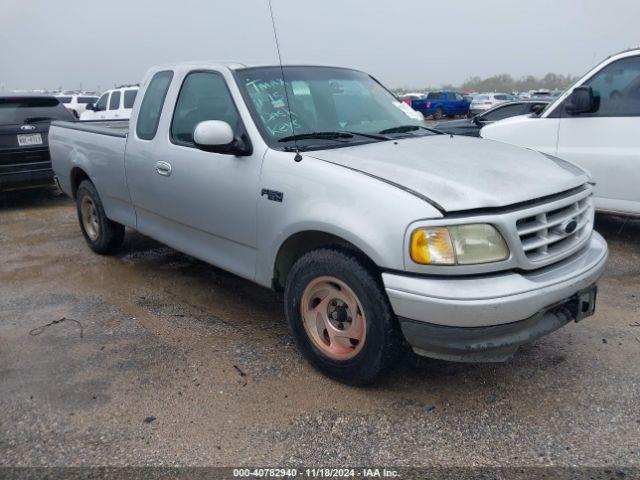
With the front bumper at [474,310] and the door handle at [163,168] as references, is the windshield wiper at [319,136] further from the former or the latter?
the front bumper at [474,310]

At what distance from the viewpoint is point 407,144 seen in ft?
11.7

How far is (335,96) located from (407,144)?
30.5 inches

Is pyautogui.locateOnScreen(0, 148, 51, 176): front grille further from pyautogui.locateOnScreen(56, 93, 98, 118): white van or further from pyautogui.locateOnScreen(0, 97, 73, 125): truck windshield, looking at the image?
pyautogui.locateOnScreen(56, 93, 98, 118): white van

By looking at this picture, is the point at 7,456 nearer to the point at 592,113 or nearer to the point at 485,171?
the point at 485,171

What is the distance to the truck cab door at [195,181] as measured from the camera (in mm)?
→ 3574

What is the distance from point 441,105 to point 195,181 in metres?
28.6

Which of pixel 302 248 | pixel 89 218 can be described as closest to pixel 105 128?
pixel 89 218

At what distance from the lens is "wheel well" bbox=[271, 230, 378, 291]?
9.66ft

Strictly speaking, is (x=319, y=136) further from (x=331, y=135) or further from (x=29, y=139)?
(x=29, y=139)

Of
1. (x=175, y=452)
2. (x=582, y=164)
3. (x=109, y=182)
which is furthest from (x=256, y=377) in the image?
(x=582, y=164)

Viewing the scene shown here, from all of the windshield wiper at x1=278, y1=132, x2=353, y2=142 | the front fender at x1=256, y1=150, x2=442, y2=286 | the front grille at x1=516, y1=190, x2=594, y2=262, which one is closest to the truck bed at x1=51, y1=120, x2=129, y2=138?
the windshield wiper at x1=278, y1=132, x2=353, y2=142

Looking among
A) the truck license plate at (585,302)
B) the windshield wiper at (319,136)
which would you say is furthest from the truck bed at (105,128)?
the truck license plate at (585,302)

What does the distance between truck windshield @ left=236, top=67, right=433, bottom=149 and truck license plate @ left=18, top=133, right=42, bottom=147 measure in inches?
216

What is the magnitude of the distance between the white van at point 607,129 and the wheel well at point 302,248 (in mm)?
3556
